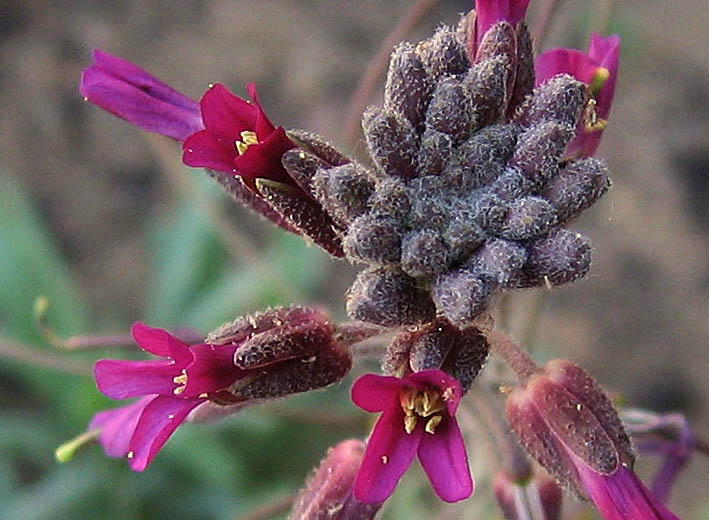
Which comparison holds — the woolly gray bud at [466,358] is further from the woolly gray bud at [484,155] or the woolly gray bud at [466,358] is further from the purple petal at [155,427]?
the purple petal at [155,427]

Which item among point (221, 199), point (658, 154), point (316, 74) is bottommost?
point (658, 154)

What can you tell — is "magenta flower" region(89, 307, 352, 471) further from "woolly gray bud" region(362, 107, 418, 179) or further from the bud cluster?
"woolly gray bud" region(362, 107, 418, 179)

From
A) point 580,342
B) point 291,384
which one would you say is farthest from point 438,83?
point 580,342

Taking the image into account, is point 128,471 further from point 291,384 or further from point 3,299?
point 291,384

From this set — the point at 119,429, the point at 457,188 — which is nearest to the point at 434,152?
the point at 457,188

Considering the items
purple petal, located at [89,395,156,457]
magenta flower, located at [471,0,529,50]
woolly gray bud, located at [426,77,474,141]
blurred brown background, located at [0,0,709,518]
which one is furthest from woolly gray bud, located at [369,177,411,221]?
blurred brown background, located at [0,0,709,518]

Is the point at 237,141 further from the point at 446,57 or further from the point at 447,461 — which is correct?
the point at 447,461
